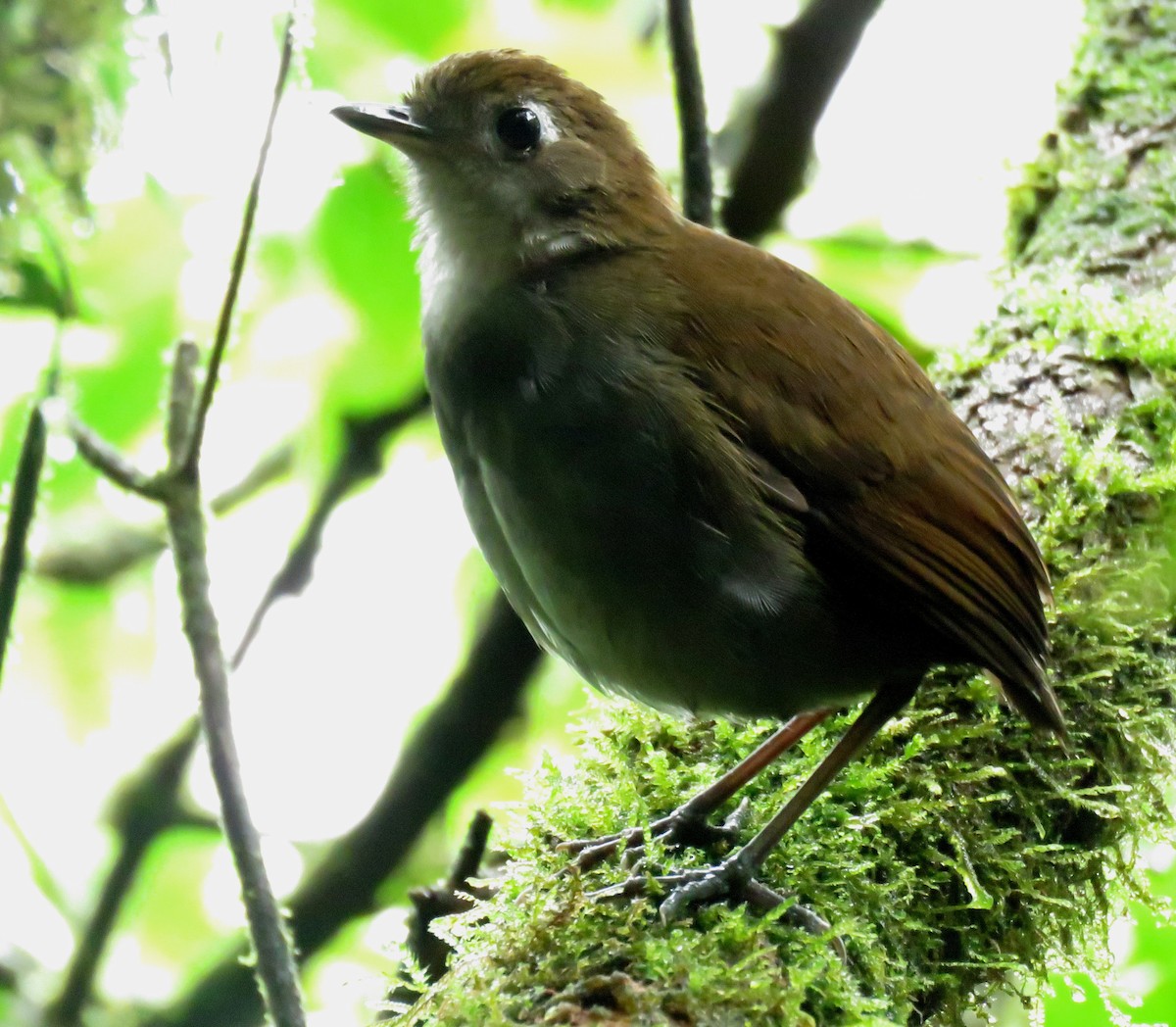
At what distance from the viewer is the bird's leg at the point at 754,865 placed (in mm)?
2055

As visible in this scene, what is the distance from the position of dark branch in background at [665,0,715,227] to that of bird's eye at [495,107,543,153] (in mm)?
591

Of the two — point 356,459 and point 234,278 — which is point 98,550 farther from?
point 234,278

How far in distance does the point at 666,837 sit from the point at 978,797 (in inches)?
22.6

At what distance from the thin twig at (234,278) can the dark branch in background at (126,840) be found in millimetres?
1555

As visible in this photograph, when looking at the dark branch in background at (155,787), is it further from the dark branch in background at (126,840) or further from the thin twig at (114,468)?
the thin twig at (114,468)

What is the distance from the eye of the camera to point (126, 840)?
3631mm

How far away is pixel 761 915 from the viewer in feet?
6.70

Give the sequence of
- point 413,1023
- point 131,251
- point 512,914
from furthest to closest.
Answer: point 131,251 → point 512,914 → point 413,1023

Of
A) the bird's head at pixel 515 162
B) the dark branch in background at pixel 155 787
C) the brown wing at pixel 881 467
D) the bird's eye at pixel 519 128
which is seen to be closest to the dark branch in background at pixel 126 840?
the dark branch in background at pixel 155 787

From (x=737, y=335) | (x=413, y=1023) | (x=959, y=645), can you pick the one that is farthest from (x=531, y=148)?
(x=413, y=1023)

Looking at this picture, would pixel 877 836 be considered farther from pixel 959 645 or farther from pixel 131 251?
pixel 131 251

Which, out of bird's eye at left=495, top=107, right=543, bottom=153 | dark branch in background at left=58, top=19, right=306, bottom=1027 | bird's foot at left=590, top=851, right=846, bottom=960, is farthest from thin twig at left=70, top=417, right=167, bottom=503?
bird's foot at left=590, top=851, right=846, bottom=960

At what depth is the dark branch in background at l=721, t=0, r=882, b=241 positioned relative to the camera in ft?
13.1

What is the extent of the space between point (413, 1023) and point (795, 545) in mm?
1023
